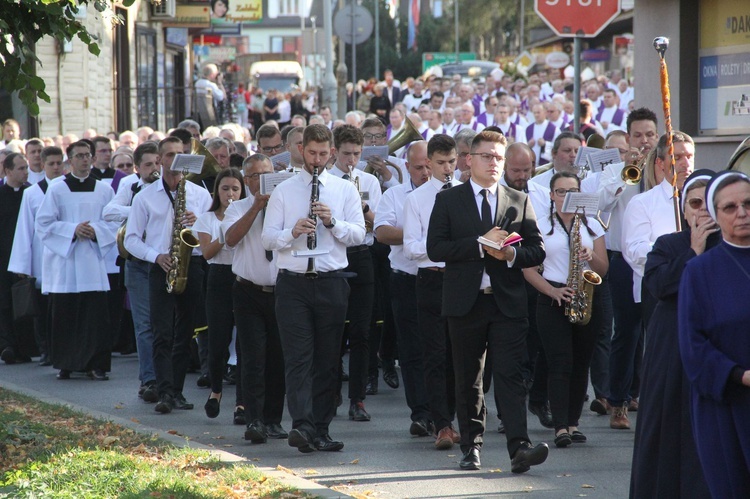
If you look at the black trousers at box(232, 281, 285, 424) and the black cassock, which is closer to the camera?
the black cassock

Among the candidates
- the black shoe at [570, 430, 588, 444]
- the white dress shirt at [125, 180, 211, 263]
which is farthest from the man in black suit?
the white dress shirt at [125, 180, 211, 263]

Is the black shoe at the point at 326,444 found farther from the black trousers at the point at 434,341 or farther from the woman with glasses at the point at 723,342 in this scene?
the woman with glasses at the point at 723,342

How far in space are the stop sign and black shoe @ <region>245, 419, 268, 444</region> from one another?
447 centimetres

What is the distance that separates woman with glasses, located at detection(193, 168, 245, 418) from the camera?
32.3ft

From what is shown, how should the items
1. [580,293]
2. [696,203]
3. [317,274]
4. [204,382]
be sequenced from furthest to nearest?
[204,382] < [580,293] < [317,274] < [696,203]

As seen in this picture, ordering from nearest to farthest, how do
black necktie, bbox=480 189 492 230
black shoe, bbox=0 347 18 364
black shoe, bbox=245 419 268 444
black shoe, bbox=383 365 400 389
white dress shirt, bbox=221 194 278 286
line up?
black necktie, bbox=480 189 492 230 < black shoe, bbox=245 419 268 444 < white dress shirt, bbox=221 194 278 286 < black shoe, bbox=383 365 400 389 < black shoe, bbox=0 347 18 364

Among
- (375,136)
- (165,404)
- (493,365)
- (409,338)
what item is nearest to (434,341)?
(409,338)

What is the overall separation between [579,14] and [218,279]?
404cm

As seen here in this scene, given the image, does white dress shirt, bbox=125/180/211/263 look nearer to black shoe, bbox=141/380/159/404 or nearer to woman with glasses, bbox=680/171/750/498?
black shoe, bbox=141/380/159/404

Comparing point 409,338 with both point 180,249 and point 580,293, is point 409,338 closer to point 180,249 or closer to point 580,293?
point 580,293

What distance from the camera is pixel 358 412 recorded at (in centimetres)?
1007

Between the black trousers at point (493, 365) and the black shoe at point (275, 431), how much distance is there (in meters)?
1.69

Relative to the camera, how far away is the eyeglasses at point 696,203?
618cm

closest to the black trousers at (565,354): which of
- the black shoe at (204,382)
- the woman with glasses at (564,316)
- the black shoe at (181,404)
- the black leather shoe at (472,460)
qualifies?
the woman with glasses at (564,316)
